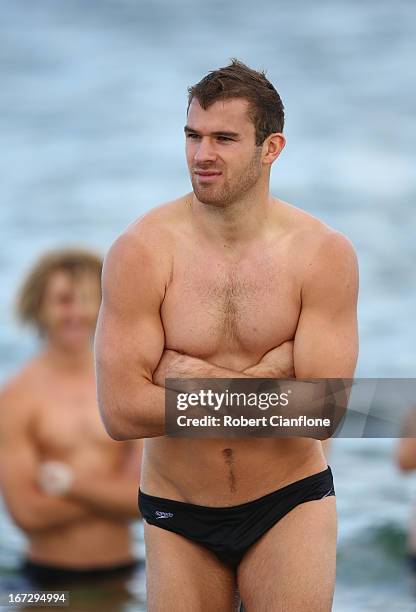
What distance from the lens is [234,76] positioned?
4297mm

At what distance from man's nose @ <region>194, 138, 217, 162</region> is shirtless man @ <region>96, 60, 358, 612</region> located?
0.03 meters

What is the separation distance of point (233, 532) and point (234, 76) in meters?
1.39

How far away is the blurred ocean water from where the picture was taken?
19.7 meters

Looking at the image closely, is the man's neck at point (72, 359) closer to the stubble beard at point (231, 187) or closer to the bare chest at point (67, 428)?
the bare chest at point (67, 428)

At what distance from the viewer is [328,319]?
436cm

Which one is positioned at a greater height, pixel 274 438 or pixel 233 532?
pixel 274 438

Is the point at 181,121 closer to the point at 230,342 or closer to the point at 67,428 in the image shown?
the point at 67,428

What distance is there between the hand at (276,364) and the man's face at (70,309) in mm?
2891

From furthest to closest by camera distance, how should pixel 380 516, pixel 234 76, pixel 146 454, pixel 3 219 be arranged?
1. pixel 3 219
2. pixel 380 516
3. pixel 146 454
4. pixel 234 76

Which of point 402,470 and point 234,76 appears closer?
point 234,76

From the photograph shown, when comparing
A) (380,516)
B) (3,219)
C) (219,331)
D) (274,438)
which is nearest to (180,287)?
(219,331)

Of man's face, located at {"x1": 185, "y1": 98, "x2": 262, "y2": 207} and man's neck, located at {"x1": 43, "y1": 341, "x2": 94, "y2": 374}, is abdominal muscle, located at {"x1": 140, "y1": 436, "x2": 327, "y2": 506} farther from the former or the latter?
man's neck, located at {"x1": 43, "y1": 341, "x2": 94, "y2": 374}

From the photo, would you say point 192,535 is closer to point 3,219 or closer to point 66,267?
point 66,267

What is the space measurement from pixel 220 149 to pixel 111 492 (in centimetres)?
Result: 308
